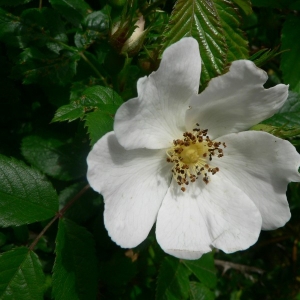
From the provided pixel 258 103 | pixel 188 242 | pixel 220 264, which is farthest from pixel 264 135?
pixel 220 264

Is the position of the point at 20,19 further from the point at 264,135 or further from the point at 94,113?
the point at 264,135

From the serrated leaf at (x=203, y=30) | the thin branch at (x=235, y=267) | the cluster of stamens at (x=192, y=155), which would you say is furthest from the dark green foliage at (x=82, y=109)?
the thin branch at (x=235, y=267)

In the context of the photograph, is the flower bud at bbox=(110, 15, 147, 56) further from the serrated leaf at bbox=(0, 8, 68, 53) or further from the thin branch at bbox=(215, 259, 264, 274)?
the thin branch at bbox=(215, 259, 264, 274)

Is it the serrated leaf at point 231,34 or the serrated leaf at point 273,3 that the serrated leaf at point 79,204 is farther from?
the serrated leaf at point 273,3

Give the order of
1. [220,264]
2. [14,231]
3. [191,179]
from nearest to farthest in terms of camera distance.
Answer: [191,179], [14,231], [220,264]

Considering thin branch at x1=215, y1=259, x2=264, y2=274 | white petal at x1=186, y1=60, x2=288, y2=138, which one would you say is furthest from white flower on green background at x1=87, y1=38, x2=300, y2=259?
thin branch at x1=215, y1=259, x2=264, y2=274
